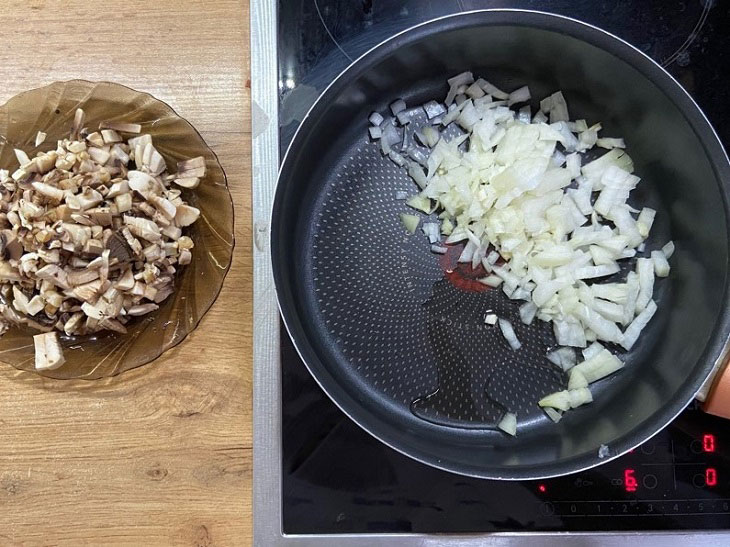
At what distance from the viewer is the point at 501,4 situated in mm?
901

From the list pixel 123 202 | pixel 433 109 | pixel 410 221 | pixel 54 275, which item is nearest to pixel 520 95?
pixel 433 109

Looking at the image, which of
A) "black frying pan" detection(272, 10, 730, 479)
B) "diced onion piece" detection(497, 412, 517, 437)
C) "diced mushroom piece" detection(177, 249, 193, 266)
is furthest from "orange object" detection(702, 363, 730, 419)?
"diced mushroom piece" detection(177, 249, 193, 266)

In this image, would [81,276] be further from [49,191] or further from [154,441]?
[154,441]

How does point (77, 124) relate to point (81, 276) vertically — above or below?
above

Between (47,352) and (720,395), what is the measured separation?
85cm

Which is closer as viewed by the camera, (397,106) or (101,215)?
(101,215)

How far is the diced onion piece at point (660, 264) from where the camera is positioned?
2.88 feet

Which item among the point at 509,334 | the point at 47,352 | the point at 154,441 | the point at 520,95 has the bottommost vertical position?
the point at 154,441

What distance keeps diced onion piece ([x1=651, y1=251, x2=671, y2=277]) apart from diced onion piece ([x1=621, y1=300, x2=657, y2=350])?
4cm

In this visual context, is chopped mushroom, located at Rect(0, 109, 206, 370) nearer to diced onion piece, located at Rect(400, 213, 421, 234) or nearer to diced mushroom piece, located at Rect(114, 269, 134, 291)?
diced mushroom piece, located at Rect(114, 269, 134, 291)

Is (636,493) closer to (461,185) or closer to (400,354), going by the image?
(400,354)

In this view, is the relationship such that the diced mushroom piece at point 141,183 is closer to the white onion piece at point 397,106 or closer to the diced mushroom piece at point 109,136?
the diced mushroom piece at point 109,136

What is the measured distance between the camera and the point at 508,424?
0.85 metres

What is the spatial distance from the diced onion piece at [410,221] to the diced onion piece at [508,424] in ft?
0.94
